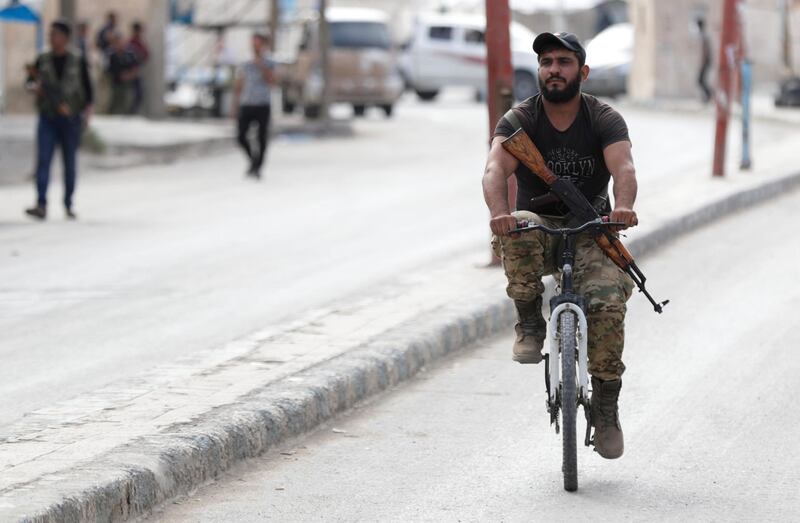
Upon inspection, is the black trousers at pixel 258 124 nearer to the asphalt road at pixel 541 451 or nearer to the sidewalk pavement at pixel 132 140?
the sidewalk pavement at pixel 132 140

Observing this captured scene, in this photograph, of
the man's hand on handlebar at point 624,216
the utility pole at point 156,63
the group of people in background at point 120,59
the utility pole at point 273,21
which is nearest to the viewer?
the man's hand on handlebar at point 624,216

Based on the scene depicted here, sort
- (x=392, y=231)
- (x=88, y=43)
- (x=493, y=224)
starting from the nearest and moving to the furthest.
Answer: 1. (x=493, y=224)
2. (x=392, y=231)
3. (x=88, y=43)

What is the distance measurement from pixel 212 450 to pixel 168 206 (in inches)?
449

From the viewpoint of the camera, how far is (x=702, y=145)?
2612 centimetres

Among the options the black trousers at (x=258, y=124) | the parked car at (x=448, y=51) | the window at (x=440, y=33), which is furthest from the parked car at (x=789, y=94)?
the black trousers at (x=258, y=124)

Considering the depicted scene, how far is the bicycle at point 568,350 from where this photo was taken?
6.12 meters

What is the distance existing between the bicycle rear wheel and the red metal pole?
13217 millimetres

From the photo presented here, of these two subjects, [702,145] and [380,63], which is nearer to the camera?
[702,145]

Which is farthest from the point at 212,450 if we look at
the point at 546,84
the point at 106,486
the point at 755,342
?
the point at 755,342

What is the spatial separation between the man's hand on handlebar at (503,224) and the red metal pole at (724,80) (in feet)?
43.4

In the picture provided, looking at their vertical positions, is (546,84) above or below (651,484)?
above

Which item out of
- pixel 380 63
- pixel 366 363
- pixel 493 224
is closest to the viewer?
pixel 493 224

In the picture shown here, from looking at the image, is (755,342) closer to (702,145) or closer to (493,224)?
(493,224)

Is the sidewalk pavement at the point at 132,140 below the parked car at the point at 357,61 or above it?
below
